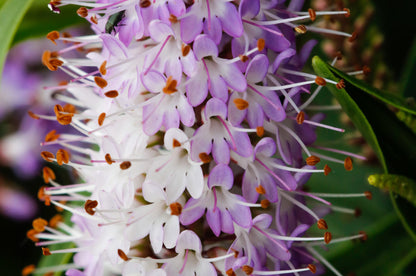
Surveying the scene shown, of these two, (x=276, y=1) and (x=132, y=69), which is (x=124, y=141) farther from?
(x=276, y=1)

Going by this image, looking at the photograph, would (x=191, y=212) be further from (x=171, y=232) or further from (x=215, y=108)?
(x=215, y=108)

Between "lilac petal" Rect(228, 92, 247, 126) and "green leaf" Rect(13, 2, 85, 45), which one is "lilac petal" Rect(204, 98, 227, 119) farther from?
"green leaf" Rect(13, 2, 85, 45)

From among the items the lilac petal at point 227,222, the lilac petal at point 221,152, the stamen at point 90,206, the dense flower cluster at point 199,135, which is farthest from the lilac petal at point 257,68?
the stamen at point 90,206

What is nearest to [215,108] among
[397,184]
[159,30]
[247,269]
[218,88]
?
[218,88]

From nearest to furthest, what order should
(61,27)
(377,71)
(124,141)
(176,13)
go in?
(176,13) → (124,141) → (61,27) → (377,71)

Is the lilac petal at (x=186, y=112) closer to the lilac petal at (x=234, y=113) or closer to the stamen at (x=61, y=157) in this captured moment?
the lilac petal at (x=234, y=113)

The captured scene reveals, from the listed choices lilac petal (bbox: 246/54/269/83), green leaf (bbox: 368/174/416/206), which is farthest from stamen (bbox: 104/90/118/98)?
green leaf (bbox: 368/174/416/206)

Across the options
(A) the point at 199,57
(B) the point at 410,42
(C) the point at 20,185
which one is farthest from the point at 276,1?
(C) the point at 20,185
